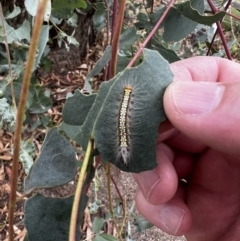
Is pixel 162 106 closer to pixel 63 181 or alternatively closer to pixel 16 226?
pixel 63 181

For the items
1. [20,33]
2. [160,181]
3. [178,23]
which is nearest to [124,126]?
[160,181]

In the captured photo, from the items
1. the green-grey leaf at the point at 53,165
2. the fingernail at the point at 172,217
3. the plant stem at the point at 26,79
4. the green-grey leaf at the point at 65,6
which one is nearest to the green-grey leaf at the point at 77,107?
the green-grey leaf at the point at 53,165

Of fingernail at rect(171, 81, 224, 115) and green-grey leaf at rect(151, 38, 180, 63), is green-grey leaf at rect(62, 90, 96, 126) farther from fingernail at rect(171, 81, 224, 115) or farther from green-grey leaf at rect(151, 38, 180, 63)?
green-grey leaf at rect(151, 38, 180, 63)

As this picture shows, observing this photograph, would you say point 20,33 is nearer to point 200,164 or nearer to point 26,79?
point 200,164

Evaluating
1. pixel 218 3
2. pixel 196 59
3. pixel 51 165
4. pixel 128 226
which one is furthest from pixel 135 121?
pixel 128 226

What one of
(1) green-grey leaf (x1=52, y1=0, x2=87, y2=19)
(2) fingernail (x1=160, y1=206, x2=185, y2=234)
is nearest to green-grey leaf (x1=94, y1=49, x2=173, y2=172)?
(2) fingernail (x1=160, y1=206, x2=185, y2=234)

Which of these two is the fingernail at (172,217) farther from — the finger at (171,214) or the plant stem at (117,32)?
the plant stem at (117,32)
